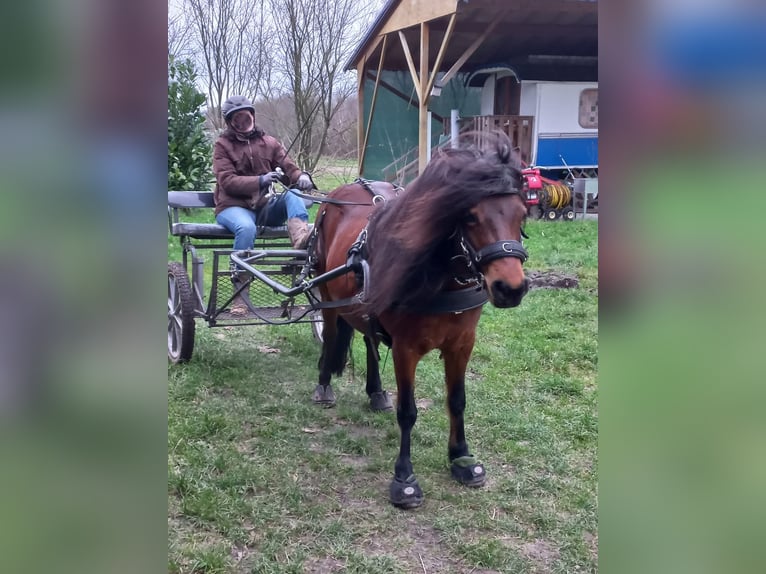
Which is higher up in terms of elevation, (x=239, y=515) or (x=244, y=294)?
(x=244, y=294)

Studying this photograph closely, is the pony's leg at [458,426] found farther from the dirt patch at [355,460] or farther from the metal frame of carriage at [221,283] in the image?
the metal frame of carriage at [221,283]

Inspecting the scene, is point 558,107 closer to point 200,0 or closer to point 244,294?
point 200,0

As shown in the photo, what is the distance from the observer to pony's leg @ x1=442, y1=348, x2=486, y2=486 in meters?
3.04

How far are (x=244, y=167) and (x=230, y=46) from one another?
9.69 metres

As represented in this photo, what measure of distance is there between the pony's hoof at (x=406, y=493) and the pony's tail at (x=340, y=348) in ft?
4.13

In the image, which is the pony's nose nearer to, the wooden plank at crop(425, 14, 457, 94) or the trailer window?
the wooden plank at crop(425, 14, 457, 94)

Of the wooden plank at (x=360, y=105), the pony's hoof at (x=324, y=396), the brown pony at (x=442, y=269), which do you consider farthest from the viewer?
the wooden plank at (x=360, y=105)

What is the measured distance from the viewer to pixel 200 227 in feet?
14.5

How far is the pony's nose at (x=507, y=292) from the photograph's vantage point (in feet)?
7.47
